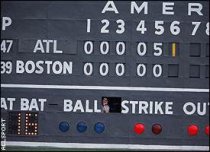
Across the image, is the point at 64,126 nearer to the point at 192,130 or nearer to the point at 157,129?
the point at 157,129

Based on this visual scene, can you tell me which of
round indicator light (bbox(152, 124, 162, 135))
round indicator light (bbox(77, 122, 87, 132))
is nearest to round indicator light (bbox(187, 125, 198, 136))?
round indicator light (bbox(152, 124, 162, 135))

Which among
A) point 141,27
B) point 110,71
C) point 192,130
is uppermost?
point 141,27

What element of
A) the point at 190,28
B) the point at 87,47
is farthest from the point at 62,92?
the point at 190,28

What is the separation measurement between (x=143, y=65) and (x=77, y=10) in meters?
1.25

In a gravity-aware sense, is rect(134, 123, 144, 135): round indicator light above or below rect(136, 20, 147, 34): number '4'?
below

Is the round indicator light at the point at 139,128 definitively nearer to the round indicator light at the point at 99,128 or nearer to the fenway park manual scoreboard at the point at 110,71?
the fenway park manual scoreboard at the point at 110,71

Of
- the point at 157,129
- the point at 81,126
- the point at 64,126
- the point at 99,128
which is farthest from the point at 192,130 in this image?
the point at 64,126

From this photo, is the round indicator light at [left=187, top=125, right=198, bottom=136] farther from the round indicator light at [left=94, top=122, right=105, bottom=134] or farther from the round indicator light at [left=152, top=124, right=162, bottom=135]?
the round indicator light at [left=94, top=122, right=105, bottom=134]

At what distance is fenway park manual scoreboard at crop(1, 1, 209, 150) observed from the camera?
22.4 feet

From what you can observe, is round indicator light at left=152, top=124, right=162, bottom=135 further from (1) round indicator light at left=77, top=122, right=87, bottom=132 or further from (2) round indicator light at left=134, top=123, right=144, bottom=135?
(1) round indicator light at left=77, top=122, right=87, bottom=132

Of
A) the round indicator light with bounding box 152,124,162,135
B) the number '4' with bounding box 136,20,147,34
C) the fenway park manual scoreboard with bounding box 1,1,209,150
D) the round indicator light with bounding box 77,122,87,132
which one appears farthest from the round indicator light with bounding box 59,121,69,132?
the number '4' with bounding box 136,20,147,34

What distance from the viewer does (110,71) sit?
684cm

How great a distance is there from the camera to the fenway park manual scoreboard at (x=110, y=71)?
6812 millimetres

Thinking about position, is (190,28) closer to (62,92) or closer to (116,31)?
(116,31)
